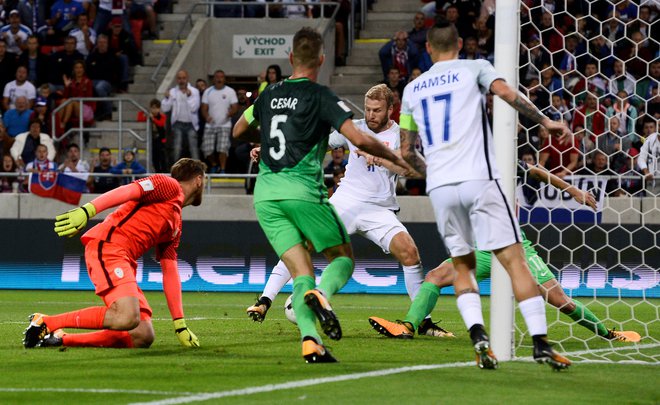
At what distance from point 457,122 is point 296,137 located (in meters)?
0.99

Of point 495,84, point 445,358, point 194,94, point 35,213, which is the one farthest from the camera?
point 194,94

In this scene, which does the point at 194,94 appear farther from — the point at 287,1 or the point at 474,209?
the point at 474,209

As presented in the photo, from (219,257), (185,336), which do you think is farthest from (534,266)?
(219,257)

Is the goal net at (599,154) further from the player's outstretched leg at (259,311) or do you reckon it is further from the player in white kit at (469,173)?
the player's outstretched leg at (259,311)

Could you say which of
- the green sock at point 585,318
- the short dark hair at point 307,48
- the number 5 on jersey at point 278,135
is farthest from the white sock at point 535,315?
the green sock at point 585,318

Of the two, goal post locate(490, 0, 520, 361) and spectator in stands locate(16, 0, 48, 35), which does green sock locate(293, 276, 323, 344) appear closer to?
goal post locate(490, 0, 520, 361)

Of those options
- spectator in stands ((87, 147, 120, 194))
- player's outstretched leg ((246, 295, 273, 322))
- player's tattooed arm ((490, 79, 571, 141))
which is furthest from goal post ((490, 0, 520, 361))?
spectator in stands ((87, 147, 120, 194))

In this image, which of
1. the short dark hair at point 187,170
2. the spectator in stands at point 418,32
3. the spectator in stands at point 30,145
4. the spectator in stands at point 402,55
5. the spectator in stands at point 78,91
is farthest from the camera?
the spectator in stands at point 78,91

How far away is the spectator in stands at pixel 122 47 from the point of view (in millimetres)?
22562

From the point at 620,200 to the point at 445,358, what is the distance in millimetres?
7765

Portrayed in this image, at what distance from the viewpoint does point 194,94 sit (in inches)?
790

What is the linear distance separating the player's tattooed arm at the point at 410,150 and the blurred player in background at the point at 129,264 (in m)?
1.94

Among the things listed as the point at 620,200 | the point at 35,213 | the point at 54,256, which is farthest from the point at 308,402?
the point at 35,213

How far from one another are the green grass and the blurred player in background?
18 centimetres
